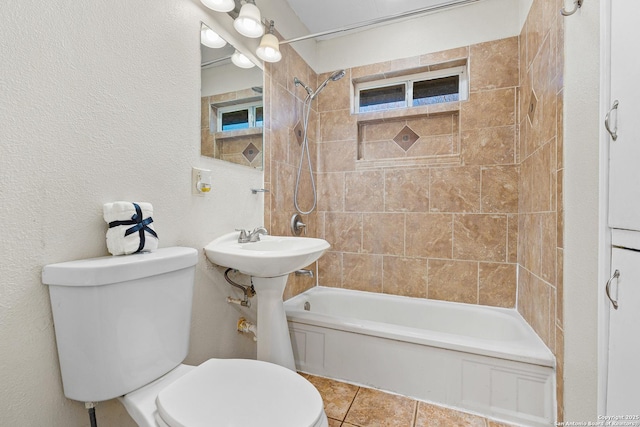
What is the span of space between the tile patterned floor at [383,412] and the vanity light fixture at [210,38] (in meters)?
1.82

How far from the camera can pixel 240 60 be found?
4.86ft

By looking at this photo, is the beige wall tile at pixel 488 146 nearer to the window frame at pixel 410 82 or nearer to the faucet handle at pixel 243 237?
the window frame at pixel 410 82

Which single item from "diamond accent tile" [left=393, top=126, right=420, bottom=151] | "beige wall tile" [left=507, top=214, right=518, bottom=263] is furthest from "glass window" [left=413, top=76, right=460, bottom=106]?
"beige wall tile" [left=507, top=214, right=518, bottom=263]

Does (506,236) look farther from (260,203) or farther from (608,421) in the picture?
(260,203)

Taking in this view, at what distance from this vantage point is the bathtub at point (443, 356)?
4.12 feet

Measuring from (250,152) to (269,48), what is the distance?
1.89ft

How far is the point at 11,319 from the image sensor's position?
69 centimetres

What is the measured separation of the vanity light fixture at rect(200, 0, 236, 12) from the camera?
3.98ft

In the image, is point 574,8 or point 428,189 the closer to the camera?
point 574,8

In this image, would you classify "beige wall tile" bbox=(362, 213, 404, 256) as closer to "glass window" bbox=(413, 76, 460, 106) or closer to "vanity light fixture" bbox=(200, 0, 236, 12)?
"glass window" bbox=(413, 76, 460, 106)

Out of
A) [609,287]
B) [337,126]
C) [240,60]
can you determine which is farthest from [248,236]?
[609,287]

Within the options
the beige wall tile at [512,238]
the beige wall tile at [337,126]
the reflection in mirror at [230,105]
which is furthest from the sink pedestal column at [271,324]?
the beige wall tile at [512,238]

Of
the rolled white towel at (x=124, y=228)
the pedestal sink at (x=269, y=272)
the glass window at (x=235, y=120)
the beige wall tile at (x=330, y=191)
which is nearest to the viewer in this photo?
the rolled white towel at (x=124, y=228)

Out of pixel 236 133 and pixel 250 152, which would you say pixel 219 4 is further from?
pixel 250 152
